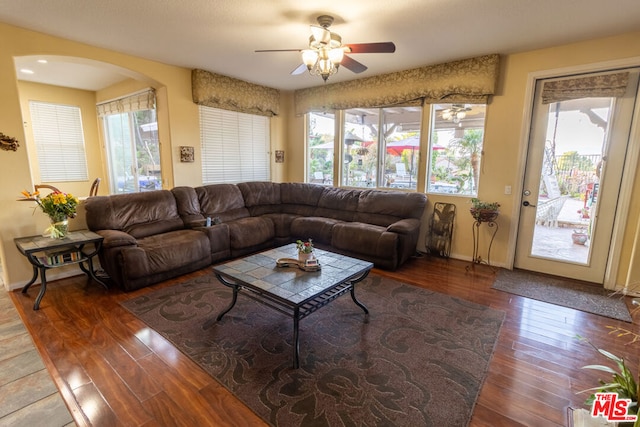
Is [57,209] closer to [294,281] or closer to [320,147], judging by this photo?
[294,281]

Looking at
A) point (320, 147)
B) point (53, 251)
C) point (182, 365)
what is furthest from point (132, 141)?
point (182, 365)

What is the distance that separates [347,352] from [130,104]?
5336 millimetres

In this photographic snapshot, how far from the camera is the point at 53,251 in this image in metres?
3.02

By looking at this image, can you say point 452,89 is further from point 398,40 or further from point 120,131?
point 120,131

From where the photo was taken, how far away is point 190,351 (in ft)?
7.32

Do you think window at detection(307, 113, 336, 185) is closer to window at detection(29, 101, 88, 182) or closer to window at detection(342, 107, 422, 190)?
window at detection(342, 107, 422, 190)

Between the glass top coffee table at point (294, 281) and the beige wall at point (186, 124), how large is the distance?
2.35m

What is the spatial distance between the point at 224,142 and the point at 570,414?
5181 millimetres

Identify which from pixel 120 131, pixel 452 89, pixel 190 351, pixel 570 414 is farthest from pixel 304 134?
pixel 570 414

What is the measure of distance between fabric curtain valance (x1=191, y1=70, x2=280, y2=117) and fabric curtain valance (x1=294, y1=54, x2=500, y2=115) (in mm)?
780

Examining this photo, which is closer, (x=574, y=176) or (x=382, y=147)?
(x=574, y=176)

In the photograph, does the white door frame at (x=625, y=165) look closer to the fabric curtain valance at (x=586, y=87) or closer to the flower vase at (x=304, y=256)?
Result: the fabric curtain valance at (x=586, y=87)

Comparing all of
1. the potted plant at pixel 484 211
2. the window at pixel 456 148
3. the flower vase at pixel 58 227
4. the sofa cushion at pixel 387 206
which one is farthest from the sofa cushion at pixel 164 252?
the potted plant at pixel 484 211

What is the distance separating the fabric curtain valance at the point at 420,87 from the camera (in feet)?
12.3
